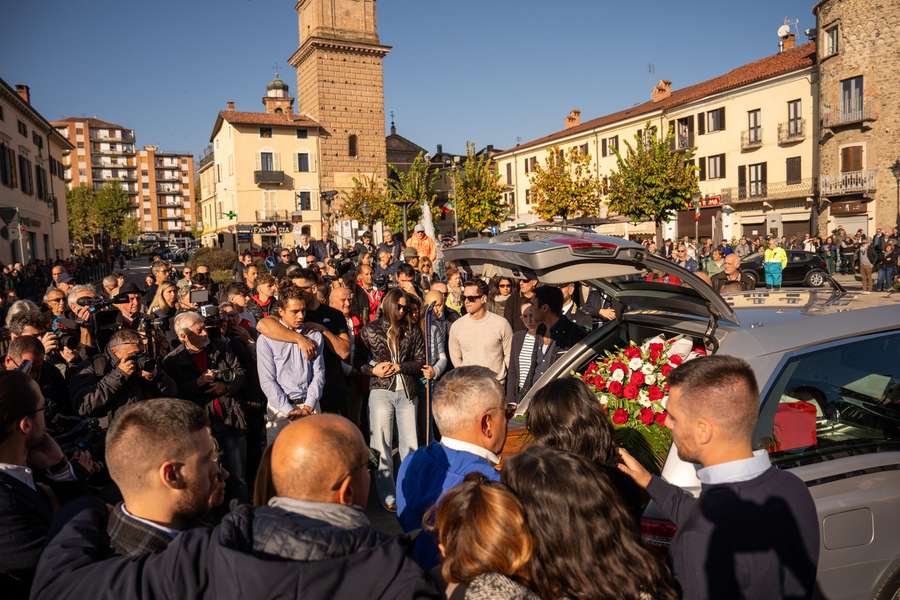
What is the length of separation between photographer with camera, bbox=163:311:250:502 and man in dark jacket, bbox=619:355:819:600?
152 inches

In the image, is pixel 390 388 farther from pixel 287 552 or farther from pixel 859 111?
pixel 859 111

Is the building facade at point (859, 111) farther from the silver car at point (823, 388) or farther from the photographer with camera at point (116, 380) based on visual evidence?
the photographer with camera at point (116, 380)

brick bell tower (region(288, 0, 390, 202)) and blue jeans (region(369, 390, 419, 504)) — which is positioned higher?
brick bell tower (region(288, 0, 390, 202))

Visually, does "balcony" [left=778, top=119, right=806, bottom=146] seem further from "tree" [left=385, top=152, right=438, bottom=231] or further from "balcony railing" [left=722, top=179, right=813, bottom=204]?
"tree" [left=385, top=152, right=438, bottom=231]

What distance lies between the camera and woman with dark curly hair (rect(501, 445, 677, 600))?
6.60ft

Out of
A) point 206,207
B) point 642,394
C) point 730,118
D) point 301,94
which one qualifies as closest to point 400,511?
point 642,394

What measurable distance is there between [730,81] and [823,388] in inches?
1916

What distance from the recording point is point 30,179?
121 feet

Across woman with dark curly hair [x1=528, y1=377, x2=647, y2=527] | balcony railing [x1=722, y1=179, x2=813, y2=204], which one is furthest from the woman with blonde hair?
balcony railing [x1=722, y1=179, x2=813, y2=204]

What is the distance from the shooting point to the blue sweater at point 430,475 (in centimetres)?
292

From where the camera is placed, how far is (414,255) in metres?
13.0

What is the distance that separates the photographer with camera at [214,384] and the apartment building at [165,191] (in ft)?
451

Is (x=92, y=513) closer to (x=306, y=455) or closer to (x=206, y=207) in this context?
(x=306, y=455)

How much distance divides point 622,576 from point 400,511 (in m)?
1.34
